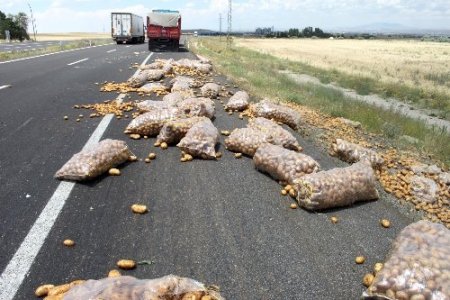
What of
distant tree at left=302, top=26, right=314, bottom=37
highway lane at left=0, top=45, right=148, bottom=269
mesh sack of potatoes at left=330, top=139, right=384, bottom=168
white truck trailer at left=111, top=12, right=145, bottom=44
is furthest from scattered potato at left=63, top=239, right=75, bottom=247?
distant tree at left=302, top=26, right=314, bottom=37

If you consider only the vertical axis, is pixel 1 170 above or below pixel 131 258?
above

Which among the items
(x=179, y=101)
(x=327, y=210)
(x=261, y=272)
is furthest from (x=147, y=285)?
(x=179, y=101)

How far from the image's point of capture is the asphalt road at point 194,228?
323cm

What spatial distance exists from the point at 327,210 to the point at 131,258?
238 cm

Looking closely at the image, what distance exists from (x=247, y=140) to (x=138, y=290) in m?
3.76

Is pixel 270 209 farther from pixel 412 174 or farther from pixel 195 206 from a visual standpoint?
pixel 412 174

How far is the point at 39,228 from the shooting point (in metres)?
3.78

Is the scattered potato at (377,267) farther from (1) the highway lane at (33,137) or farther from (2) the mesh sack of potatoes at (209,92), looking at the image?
(2) the mesh sack of potatoes at (209,92)

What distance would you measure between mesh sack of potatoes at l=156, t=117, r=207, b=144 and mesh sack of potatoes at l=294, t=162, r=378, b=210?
2.37 m

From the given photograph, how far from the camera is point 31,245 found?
3.50 m

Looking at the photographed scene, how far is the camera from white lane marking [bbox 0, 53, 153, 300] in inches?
118

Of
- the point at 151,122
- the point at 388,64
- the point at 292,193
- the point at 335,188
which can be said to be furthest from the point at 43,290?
the point at 388,64

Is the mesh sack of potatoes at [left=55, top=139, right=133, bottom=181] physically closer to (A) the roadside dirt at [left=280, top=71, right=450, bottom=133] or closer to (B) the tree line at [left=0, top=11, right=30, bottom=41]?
(A) the roadside dirt at [left=280, top=71, right=450, bottom=133]

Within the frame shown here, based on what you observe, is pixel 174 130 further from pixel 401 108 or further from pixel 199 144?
pixel 401 108
